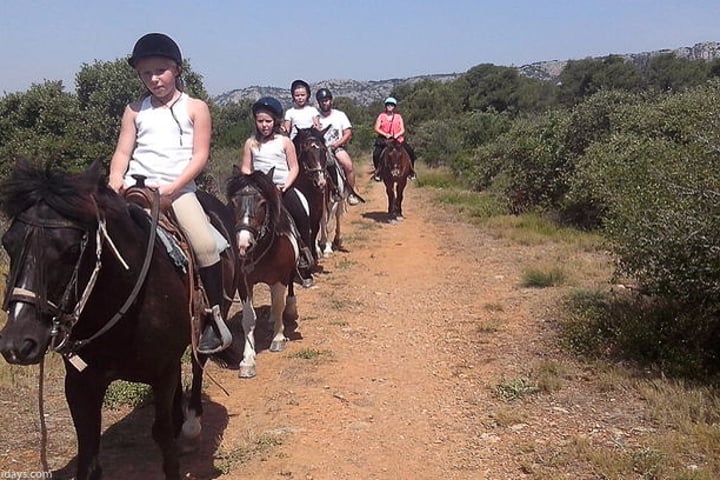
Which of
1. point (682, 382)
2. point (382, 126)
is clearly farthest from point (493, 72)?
point (682, 382)

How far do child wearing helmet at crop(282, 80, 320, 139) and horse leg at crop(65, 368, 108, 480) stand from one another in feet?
22.7

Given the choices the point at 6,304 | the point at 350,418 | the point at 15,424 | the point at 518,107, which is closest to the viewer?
the point at 6,304

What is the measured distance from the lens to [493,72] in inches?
2405

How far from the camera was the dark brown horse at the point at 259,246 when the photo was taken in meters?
6.15

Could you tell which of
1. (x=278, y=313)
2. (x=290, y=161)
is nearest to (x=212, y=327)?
(x=278, y=313)

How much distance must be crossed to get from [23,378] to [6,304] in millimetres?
3640

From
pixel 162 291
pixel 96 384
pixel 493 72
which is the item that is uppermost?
pixel 493 72

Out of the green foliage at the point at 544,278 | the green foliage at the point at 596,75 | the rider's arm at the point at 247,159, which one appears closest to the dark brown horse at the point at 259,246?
the rider's arm at the point at 247,159

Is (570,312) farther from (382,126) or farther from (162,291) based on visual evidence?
(382,126)

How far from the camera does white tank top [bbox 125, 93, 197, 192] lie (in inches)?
171

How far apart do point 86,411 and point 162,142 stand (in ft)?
5.62

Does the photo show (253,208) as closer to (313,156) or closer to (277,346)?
(277,346)

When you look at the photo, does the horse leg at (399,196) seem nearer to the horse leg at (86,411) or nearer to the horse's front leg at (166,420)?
the horse's front leg at (166,420)

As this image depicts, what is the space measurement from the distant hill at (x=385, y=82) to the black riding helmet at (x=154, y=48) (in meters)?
62.8
